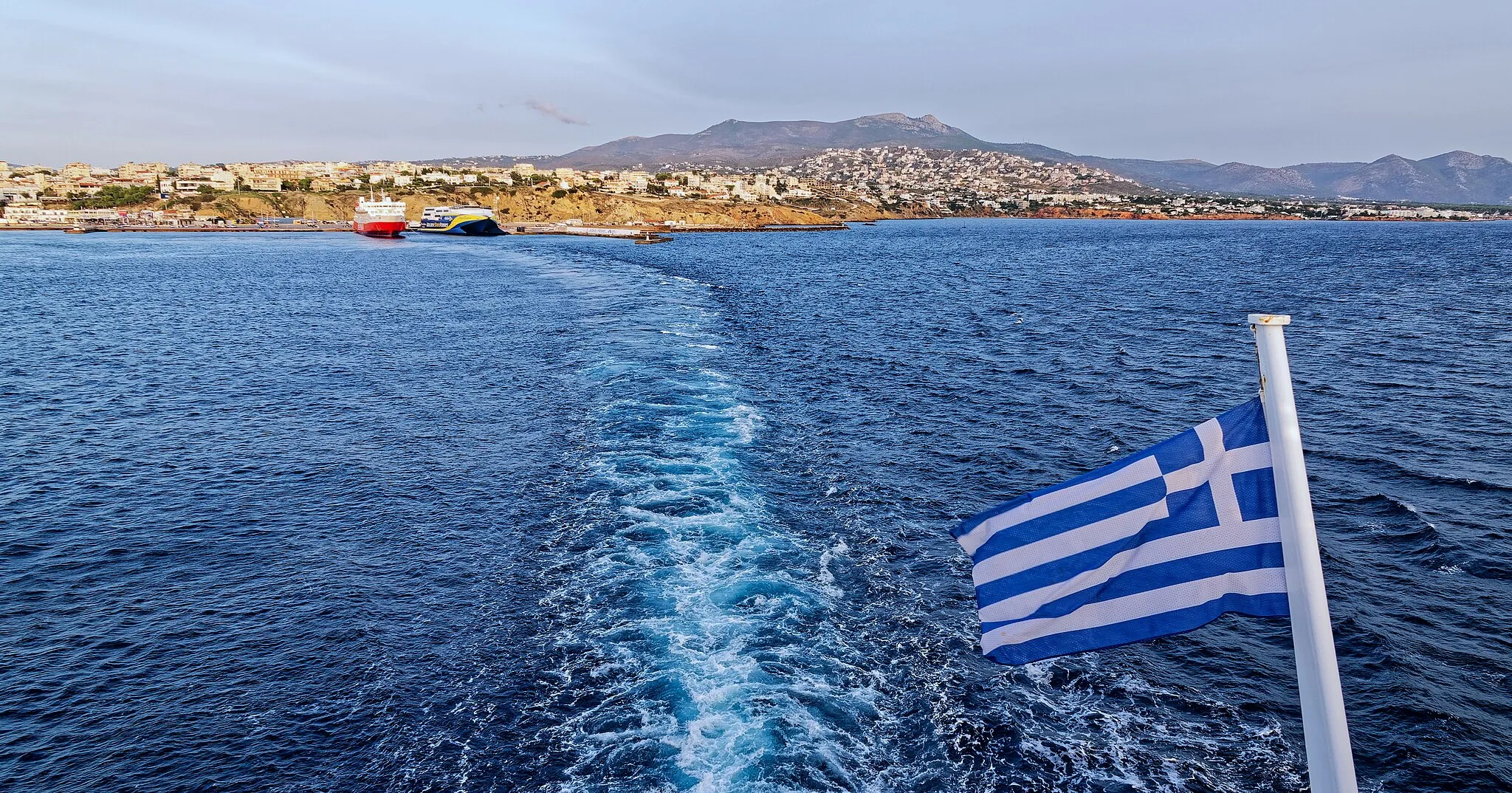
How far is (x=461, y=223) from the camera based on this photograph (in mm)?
164125

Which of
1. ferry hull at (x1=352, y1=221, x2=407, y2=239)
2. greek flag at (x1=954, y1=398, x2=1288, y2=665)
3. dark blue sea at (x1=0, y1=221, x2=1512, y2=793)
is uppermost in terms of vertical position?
ferry hull at (x1=352, y1=221, x2=407, y2=239)

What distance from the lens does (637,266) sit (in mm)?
97688

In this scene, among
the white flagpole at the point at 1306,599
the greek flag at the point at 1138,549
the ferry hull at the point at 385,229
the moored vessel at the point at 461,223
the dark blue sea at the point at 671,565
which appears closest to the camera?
the white flagpole at the point at 1306,599

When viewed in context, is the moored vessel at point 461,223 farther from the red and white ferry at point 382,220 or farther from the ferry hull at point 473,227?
the red and white ferry at point 382,220

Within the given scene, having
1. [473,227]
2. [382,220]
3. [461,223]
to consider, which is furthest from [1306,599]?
[382,220]

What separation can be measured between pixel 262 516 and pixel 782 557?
1465 cm

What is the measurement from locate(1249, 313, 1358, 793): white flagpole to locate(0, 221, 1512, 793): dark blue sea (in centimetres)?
836

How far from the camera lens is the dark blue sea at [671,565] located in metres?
13.4

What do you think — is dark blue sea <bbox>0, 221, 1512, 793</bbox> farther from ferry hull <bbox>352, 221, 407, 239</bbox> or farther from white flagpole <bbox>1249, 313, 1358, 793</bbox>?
ferry hull <bbox>352, 221, 407, 239</bbox>

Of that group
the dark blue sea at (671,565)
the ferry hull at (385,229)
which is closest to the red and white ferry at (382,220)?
the ferry hull at (385,229)

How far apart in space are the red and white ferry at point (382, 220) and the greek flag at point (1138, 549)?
174143 mm

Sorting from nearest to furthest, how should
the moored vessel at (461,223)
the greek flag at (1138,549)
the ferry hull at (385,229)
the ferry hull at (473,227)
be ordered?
the greek flag at (1138,549) < the ferry hull at (473,227) < the moored vessel at (461,223) < the ferry hull at (385,229)

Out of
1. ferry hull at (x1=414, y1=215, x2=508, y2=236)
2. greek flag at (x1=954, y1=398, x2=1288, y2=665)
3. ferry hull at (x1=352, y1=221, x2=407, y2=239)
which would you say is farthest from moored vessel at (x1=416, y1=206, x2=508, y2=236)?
greek flag at (x1=954, y1=398, x2=1288, y2=665)

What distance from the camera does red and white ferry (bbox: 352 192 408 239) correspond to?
163625 millimetres
